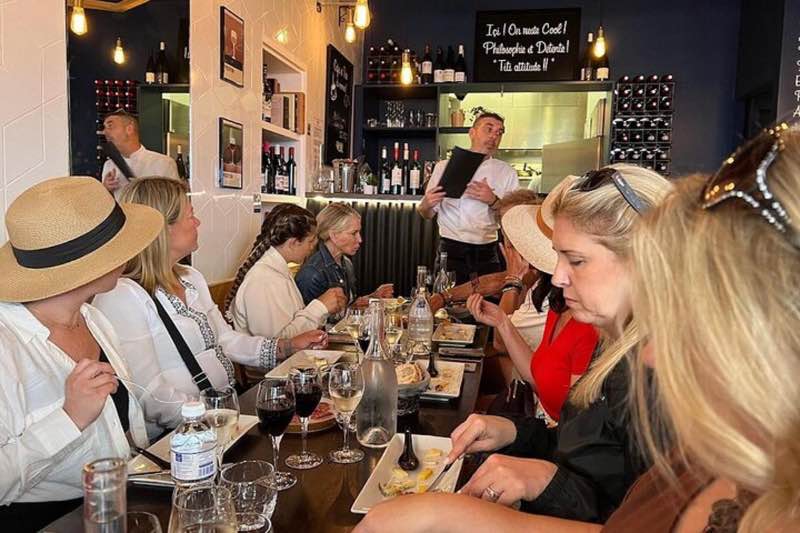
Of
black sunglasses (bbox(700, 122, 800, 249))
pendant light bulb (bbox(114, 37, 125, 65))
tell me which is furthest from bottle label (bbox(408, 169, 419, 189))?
black sunglasses (bbox(700, 122, 800, 249))

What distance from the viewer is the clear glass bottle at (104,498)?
82 centimetres

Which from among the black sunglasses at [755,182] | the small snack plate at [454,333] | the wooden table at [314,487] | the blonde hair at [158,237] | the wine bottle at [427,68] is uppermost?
the wine bottle at [427,68]

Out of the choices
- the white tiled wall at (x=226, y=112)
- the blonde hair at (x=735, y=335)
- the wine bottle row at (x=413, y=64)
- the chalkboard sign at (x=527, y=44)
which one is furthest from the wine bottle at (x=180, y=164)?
the chalkboard sign at (x=527, y=44)

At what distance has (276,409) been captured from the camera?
49.0 inches

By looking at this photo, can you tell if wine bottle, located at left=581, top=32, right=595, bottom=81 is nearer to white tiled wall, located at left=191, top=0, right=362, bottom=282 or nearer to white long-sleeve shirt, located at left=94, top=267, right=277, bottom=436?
white tiled wall, located at left=191, top=0, right=362, bottom=282

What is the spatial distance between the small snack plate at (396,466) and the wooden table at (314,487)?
0.03 m

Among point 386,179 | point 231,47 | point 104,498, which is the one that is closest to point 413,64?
point 386,179

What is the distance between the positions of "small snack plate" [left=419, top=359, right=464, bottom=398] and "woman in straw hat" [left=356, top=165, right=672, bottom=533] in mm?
317

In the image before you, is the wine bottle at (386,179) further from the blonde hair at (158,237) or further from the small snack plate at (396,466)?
the small snack plate at (396,466)

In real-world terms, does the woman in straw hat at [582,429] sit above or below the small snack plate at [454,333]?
above

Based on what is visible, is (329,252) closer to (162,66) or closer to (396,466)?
(162,66)

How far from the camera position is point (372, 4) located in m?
6.52

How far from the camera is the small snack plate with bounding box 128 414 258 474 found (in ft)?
4.07

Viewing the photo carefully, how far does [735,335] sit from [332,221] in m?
3.05
